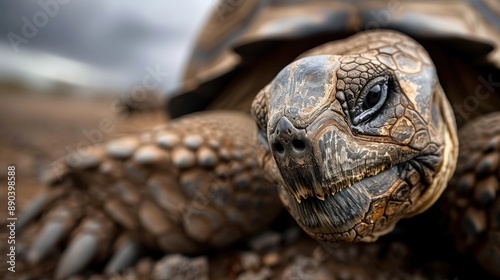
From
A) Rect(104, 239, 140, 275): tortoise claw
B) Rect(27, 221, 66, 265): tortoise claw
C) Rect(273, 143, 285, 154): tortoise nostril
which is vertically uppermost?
Rect(273, 143, 285, 154): tortoise nostril

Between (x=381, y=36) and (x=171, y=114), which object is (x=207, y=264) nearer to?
(x=381, y=36)

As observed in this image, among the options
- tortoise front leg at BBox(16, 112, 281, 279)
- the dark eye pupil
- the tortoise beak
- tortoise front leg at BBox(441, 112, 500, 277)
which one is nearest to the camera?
the tortoise beak

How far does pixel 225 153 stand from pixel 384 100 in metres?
0.72

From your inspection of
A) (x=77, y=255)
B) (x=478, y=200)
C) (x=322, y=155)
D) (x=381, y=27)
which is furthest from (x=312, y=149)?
(x=77, y=255)

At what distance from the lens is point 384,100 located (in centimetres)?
94

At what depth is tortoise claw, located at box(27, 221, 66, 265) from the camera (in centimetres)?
158

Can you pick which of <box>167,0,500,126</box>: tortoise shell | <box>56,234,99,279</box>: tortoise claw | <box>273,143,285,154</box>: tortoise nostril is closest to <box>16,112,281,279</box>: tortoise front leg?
<box>56,234,99,279</box>: tortoise claw

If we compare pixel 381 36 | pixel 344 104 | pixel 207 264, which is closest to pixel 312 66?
pixel 344 104

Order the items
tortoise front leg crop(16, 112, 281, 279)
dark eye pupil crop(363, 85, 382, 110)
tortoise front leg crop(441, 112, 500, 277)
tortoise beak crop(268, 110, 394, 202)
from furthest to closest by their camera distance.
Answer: tortoise front leg crop(16, 112, 281, 279) → tortoise front leg crop(441, 112, 500, 277) → dark eye pupil crop(363, 85, 382, 110) → tortoise beak crop(268, 110, 394, 202)

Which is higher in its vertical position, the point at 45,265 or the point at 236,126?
the point at 236,126

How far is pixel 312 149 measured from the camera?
81 centimetres

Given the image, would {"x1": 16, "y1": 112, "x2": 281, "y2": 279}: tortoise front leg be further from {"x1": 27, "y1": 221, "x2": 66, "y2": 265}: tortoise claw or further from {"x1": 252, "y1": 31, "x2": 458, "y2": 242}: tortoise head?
{"x1": 252, "y1": 31, "x2": 458, "y2": 242}: tortoise head

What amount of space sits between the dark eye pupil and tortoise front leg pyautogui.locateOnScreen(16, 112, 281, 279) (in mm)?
590

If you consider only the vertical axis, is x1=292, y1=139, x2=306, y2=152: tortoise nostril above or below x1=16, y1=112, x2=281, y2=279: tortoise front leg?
above
